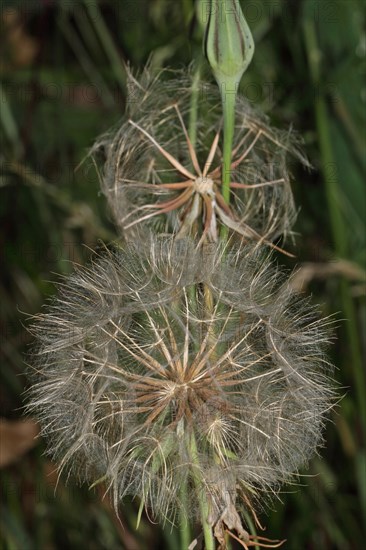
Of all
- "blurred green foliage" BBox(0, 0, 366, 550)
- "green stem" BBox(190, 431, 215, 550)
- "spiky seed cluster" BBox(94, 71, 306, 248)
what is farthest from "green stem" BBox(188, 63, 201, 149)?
"blurred green foliage" BBox(0, 0, 366, 550)

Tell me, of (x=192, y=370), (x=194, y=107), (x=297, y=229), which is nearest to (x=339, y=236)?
(x=297, y=229)

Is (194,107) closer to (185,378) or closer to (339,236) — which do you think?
(185,378)

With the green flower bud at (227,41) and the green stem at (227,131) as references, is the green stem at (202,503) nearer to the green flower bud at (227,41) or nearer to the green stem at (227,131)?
the green stem at (227,131)

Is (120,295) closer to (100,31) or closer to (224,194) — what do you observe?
(224,194)

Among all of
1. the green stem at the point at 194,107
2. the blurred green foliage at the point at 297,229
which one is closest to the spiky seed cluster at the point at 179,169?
the green stem at the point at 194,107

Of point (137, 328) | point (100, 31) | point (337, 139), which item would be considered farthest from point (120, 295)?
point (100, 31)

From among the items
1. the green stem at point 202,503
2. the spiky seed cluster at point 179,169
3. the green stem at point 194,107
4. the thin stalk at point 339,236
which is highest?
the green stem at point 194,107
